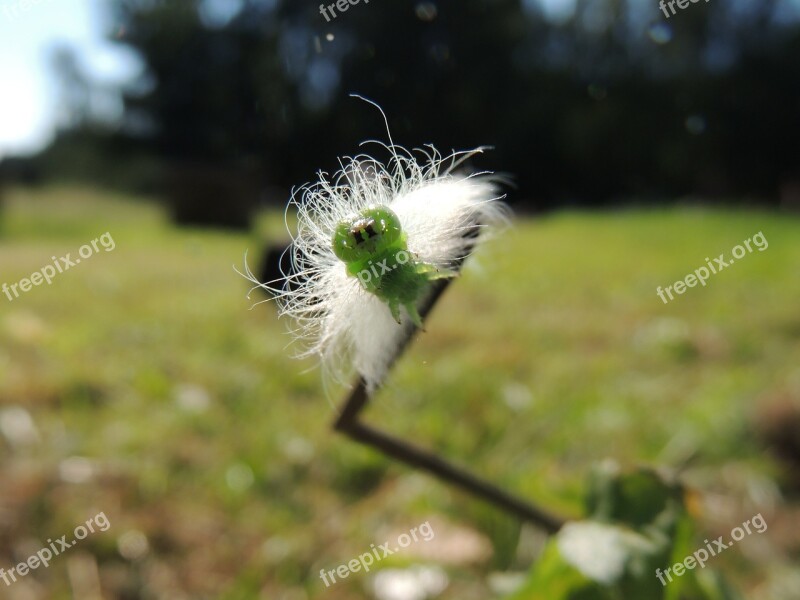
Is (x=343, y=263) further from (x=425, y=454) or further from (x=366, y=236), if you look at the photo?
(x=425, y=454)

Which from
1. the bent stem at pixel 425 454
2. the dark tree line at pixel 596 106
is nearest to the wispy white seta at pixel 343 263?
the bent stem at pixel 425 454

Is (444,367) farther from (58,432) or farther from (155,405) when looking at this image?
(58,432)

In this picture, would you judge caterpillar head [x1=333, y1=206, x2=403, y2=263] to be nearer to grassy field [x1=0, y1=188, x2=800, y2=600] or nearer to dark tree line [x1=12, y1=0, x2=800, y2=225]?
grassy field [x1=0, y1=188, x2=800, y2=600]

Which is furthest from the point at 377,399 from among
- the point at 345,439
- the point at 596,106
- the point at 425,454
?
the point at 596,106

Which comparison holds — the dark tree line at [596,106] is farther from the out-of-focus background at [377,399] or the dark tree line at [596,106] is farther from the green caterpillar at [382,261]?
the green caterpillar at [382,261]

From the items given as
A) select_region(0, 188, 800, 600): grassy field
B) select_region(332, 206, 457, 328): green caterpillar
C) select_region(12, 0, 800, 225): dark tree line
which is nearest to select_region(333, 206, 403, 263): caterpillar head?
select_region(332, 206, 457, 328): green caterpillar

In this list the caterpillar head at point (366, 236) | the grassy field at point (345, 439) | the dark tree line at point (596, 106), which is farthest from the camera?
the dark tree line at point (596, 106)
